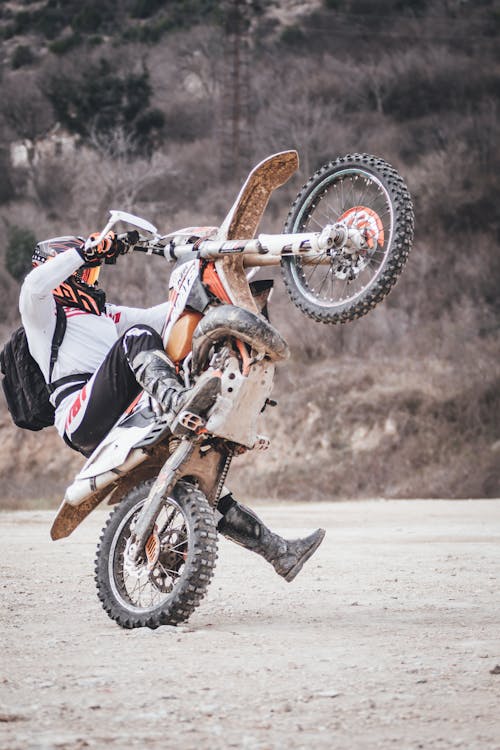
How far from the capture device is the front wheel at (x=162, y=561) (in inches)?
258

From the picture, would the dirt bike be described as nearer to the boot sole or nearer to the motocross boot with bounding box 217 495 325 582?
the motocross boot with bounding box 217 495 325 582

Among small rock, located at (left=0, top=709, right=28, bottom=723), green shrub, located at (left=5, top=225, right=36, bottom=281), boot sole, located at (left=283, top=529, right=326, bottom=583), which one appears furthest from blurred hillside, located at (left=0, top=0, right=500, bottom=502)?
small rock, located at (left=0, top=709, right=28, bottom=723)

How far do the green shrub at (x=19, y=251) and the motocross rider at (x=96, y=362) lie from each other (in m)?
35.2

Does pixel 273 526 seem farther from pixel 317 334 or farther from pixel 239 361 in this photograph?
pixel 317 334

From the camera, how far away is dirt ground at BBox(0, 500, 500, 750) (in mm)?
4254

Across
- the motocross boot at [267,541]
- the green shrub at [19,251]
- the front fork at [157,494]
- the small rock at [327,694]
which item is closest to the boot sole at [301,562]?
the motocross boot at [267,541]

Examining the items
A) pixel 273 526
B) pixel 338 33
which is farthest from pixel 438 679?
pixel 338 33

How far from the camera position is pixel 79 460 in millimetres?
29938

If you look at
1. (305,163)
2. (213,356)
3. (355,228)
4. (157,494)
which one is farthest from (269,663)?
(305,163)

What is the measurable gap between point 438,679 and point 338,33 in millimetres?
71453

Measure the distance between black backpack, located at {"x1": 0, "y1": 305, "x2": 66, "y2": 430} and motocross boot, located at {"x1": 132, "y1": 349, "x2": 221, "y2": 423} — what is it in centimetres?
94

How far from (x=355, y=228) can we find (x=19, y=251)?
37.7m

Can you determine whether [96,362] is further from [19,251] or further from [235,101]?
[235,101]

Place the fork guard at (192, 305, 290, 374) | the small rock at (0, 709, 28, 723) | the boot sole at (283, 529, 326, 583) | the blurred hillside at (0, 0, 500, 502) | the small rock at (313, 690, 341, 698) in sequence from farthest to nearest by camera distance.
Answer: the blurred hillside at (0, 0, 500, 502) → the boot sole at (283, 529, 326, 583) → the fork guard at (192, 305, 290, 374) → the small rock at (313, 690, 341, 698) → the small rock at (0, 709, 28, 723)
